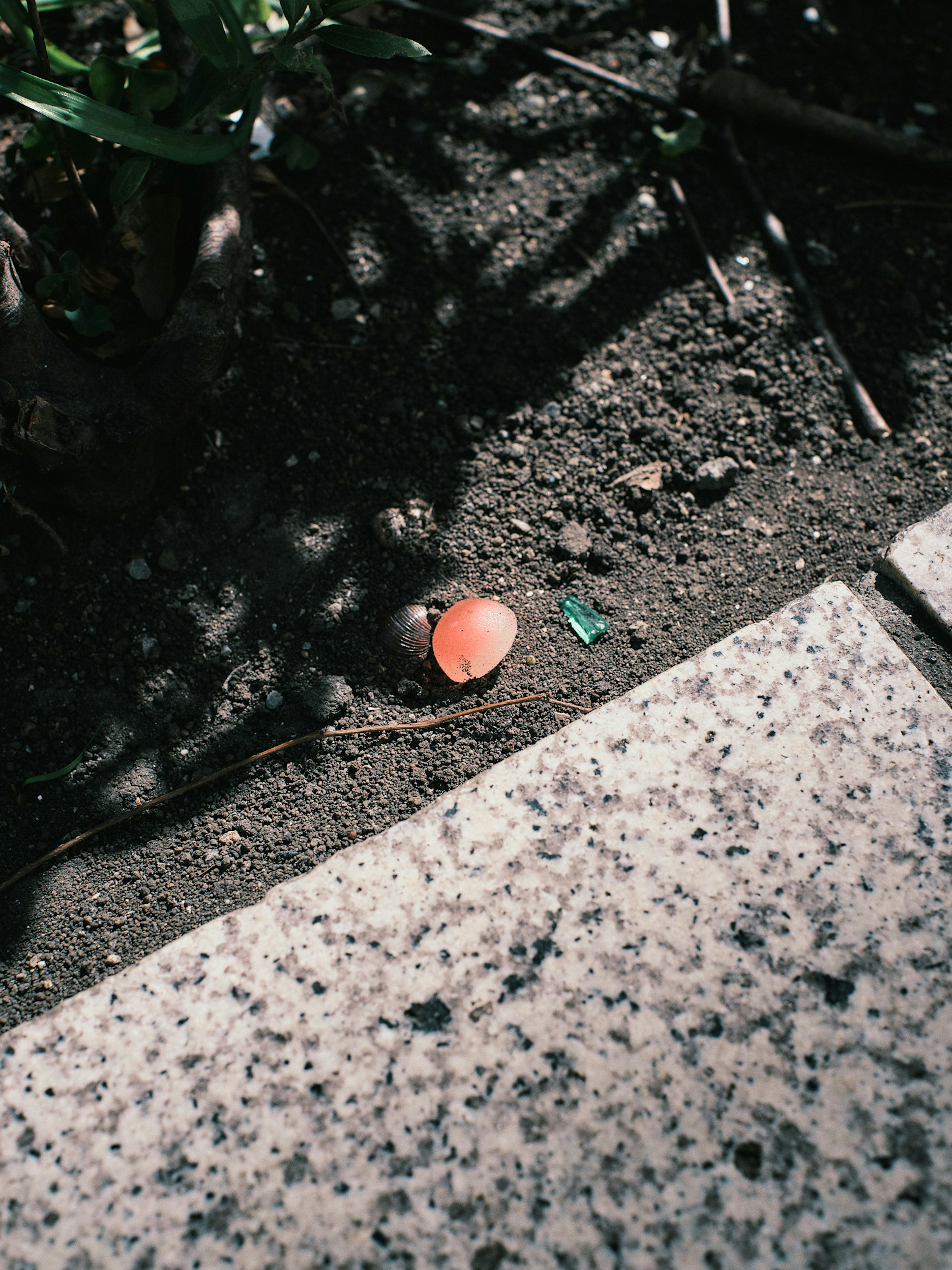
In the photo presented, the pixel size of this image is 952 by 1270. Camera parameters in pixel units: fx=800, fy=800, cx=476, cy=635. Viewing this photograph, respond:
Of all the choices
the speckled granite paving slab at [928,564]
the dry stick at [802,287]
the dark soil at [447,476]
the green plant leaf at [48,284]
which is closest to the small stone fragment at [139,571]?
the dark soil at [447,476]

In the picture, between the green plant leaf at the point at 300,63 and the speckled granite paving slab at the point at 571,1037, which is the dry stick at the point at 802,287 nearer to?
the speckled granite paving slab at the point at 571,1037

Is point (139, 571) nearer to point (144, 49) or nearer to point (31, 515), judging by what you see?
point (31, 515)

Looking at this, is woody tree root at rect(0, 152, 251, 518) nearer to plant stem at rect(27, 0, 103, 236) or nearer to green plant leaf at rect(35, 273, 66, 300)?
green plant leaf at rect(35, 273, 66, 300)

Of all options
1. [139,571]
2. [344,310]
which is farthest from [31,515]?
[344,310]

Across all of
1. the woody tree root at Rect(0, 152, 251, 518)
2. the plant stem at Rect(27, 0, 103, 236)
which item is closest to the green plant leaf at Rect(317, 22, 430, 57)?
the woody tree root at Rect(0, 152, 251, 518)

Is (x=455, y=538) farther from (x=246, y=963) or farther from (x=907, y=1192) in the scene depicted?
(x=907, y=1192)

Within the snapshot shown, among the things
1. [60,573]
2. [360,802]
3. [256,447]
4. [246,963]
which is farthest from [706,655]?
[60,573]
